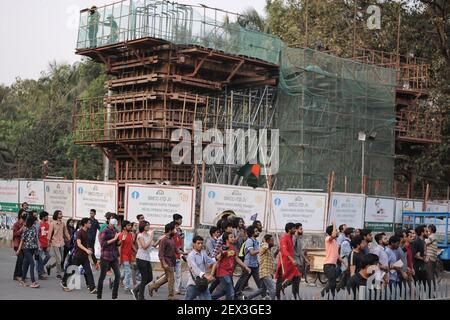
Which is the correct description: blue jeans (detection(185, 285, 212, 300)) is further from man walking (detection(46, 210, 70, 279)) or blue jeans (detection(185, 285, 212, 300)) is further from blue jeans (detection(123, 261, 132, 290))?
man walking (detection(46, 210, 70, 279))

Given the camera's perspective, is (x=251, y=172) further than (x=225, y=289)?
Yes

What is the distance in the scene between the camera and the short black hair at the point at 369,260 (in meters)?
13.2

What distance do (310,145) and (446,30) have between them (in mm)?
13787

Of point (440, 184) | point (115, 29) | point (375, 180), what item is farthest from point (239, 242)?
point (440, 184)

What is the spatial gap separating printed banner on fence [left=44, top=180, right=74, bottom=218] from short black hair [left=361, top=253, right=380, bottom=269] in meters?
11.7

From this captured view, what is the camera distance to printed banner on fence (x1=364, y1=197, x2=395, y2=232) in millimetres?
25250

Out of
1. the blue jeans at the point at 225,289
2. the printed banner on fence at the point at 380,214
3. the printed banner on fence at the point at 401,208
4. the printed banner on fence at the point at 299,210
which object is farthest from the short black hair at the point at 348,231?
the printed banner on fence at the point at 401,208

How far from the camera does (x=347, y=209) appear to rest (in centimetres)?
2375

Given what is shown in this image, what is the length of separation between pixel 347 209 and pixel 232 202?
4418mm

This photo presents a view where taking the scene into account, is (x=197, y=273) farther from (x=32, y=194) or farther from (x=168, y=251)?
(x=32, y=194)

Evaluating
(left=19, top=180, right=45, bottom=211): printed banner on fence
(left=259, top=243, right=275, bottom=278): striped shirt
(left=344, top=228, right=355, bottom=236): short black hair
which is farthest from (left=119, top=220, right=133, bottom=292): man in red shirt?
(left=19, top=180, right=45, bottom=211): printed banner on fence

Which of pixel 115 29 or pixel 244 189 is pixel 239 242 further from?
pixel 115 29

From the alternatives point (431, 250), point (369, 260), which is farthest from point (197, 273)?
point (431, 250)
